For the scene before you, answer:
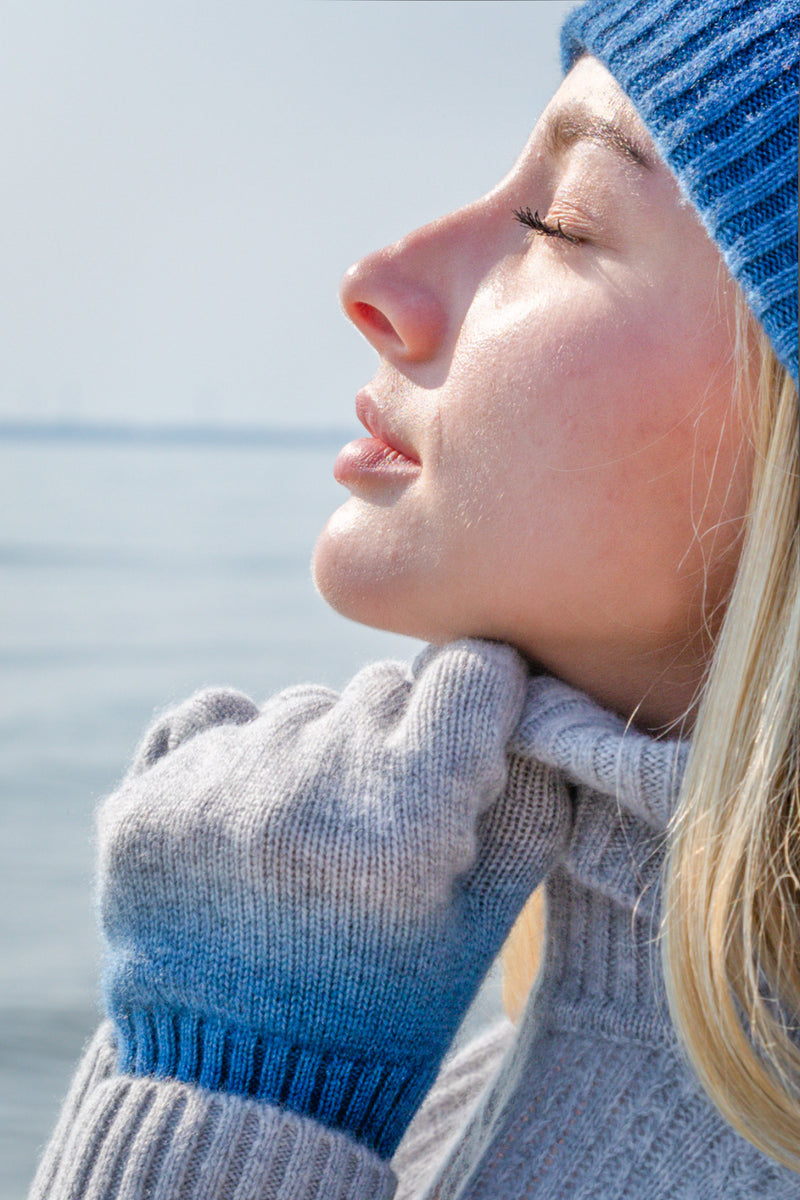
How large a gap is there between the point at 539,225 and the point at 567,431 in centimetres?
16

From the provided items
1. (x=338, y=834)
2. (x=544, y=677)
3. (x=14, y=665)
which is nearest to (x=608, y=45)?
(x=544, y=677)

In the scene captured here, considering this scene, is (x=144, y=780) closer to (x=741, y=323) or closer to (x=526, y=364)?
(x=526, y=364)

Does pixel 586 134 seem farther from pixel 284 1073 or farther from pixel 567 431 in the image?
pixel 284 1073

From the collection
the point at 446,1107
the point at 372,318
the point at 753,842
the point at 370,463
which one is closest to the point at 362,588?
the point at 370,463

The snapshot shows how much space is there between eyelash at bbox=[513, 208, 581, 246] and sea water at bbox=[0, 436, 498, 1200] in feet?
1.41

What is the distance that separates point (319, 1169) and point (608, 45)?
750 millimetres

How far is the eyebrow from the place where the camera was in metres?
0.82

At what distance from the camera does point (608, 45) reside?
0.85 metres

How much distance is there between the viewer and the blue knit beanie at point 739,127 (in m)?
0.74

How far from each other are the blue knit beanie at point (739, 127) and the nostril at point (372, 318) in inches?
9.1

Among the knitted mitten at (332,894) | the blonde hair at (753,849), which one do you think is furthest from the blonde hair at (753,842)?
the knitted mitten at (332,894)

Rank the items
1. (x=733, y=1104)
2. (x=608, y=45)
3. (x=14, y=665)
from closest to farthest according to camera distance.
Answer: (x=733, y=1104) < (x=608, y=45) < (x=14, y=665)

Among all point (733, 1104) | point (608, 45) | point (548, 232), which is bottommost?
point (733, 1104)

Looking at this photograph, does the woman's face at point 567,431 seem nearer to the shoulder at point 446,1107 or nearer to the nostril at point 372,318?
the nostril at point 372,318
